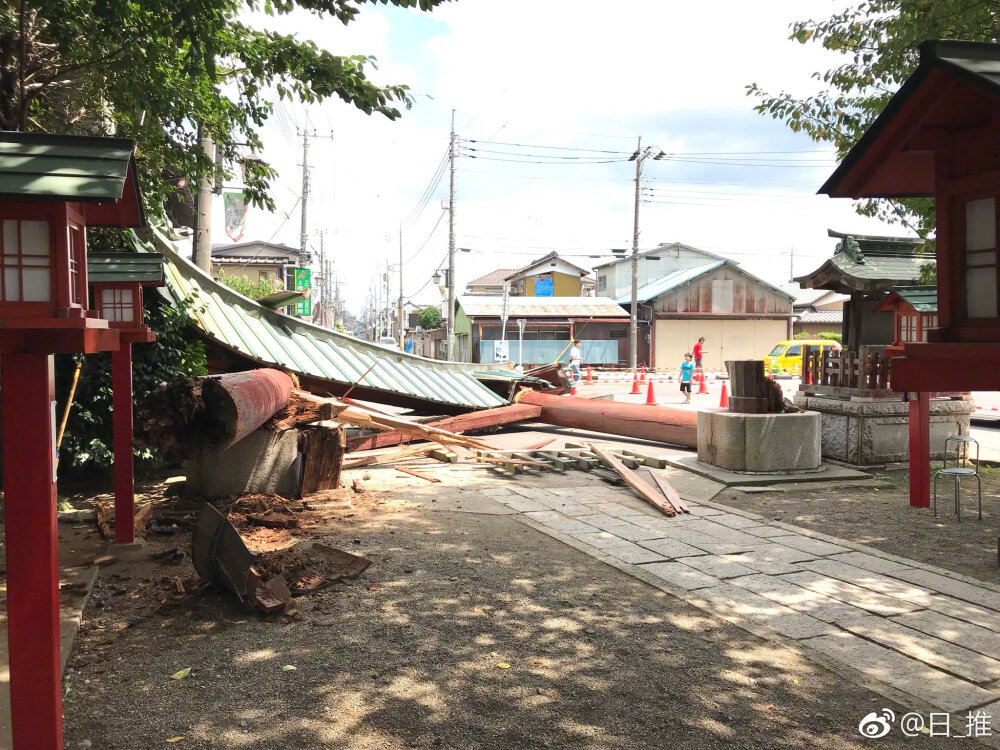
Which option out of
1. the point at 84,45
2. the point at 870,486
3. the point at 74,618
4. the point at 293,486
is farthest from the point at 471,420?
the point at 74,618

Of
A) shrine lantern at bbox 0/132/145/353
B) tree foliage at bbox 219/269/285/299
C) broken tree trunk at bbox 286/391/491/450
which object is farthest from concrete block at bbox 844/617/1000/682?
tree foliage at bbox 219/269/285/299

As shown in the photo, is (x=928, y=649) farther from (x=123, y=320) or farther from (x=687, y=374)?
(x=687, y=374)

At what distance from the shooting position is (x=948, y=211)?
3.31 metres

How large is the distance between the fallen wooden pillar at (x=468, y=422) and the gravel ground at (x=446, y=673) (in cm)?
548

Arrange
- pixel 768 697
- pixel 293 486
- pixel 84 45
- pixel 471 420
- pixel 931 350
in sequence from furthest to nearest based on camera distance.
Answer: pixel 471 420 < pixel 293 486 < pixel 84 45 < pixel 768 697 < pixel 931 350

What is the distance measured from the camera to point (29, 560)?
2.85m

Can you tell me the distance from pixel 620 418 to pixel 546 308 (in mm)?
29402

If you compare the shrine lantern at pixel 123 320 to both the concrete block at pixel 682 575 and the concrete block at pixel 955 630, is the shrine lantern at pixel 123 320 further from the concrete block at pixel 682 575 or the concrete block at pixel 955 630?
the concrete block at pixel 955 630

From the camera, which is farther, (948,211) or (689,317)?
(689,317)

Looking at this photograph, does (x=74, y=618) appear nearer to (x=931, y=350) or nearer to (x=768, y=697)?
(x=768, y=697)

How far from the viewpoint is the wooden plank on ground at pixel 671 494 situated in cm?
797

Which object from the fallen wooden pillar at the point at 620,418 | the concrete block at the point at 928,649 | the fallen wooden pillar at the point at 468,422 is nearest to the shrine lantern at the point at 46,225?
the concrete block at the point at 928,649

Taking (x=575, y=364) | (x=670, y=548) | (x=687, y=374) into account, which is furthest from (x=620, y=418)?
(x=575, y=364)

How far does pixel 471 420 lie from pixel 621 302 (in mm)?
32863
